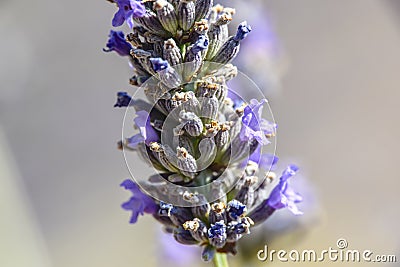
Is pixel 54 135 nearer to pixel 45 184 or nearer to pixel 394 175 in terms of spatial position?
pixel 45 184

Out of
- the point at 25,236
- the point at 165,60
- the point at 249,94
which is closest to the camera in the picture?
the point at 165,60

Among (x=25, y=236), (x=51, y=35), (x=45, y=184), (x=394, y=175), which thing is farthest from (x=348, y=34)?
(x=25, y=236)

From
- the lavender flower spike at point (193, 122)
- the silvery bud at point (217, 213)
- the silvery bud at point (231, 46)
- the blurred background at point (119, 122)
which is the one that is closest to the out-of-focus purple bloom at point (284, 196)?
the lavender flower spike at point (193, 122)

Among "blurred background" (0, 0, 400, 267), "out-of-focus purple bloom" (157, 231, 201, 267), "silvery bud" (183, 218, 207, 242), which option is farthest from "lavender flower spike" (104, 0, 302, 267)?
"blurred background" (0, 0, 400, 267)

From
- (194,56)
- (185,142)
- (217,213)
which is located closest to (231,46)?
(194,56)

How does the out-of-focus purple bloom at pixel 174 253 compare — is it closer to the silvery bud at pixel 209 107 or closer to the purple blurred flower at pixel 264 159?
the purple blurred flower at pixel 264 159

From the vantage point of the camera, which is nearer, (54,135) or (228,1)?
(228,1)
